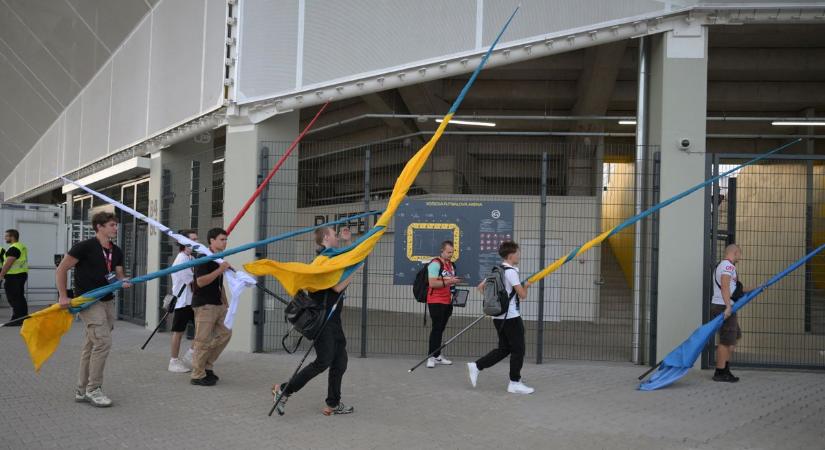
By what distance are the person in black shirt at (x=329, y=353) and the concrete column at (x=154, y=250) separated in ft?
20.4

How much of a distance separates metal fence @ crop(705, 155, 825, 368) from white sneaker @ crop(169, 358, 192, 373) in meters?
6.26

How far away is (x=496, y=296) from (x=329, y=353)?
1.87 metres

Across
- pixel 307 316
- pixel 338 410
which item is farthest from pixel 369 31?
pixel 338 410

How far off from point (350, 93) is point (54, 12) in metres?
8.95

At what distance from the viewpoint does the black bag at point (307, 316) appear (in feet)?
18.4

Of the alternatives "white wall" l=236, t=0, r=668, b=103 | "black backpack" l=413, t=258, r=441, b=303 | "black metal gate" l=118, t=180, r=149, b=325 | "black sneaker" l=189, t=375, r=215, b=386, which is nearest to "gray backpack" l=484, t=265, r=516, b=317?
"black backpack" l=413, t=258, r=441, b=303

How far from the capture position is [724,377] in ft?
25.6

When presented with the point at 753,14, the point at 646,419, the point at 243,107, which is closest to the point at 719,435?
the point at 646,419

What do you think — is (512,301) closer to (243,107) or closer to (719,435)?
(719,435)

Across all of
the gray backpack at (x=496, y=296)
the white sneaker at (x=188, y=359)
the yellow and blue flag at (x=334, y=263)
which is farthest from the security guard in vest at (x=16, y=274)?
the gray backpack at (x=496, y=296)

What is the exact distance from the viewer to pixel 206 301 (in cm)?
705

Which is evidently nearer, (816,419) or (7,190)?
(816,419)

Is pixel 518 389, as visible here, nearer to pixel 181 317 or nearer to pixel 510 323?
pixel 510 323

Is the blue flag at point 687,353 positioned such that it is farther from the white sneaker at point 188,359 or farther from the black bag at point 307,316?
the white sneaker at point 188,359
